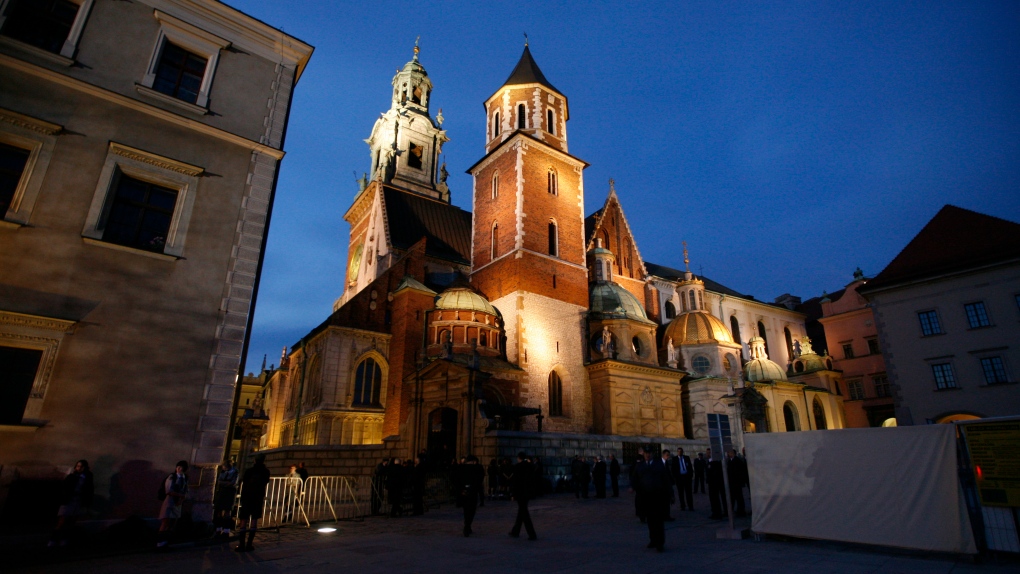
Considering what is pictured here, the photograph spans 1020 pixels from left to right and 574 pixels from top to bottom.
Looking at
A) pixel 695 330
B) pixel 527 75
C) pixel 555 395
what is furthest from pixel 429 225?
pixel 695 330

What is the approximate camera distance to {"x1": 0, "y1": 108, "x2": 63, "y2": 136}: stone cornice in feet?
32.9

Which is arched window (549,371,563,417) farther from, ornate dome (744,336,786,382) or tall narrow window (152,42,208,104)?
tall narrow window (152,42,208,104)

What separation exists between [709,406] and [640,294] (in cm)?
854

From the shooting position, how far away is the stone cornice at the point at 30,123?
10.0 meters

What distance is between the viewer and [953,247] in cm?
2434

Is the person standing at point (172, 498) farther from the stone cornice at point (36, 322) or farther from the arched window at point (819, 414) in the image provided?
the arched window at point (819, 414)

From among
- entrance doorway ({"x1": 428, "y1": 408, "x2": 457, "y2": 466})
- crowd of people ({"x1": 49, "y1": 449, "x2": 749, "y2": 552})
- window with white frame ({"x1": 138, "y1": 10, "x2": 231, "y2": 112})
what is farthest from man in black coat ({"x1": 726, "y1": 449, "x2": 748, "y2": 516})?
window with white frame ({"x1": 138, "y1": 10, "x2": 231, "y2": 112})

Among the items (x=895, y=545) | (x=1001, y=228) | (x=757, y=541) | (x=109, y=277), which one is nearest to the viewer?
(x=895, y=545)

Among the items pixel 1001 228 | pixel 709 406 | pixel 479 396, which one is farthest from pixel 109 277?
pixel 1001 228

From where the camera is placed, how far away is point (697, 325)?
34.2m

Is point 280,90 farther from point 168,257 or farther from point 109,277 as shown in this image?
point 109,277

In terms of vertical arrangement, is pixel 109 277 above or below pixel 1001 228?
below

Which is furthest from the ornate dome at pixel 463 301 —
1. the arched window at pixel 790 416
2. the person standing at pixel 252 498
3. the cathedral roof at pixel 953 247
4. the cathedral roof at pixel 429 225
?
the arched window at pixel 790 416

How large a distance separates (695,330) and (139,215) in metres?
30.5
